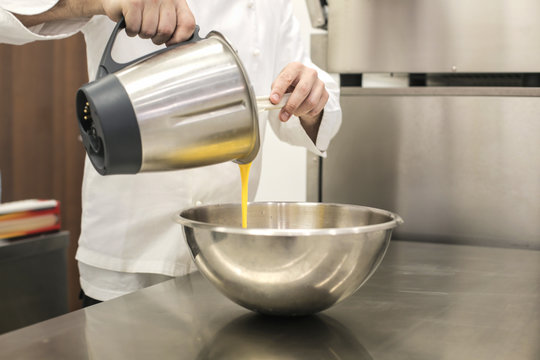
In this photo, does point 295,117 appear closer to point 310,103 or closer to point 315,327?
point 310,103

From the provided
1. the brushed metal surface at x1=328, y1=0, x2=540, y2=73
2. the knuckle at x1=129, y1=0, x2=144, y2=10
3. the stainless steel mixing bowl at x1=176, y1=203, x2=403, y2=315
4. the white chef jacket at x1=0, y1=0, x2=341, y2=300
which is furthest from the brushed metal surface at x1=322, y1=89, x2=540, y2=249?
the knuckle at x1=129, y1=0, x2=144, y2=10

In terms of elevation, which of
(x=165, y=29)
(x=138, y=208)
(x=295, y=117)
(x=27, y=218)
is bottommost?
(x=27, y=218)

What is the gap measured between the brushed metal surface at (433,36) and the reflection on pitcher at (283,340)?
950 millimetres

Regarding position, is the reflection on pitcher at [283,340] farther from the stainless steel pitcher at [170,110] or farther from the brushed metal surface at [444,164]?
the brushed metal surface at [444,164]

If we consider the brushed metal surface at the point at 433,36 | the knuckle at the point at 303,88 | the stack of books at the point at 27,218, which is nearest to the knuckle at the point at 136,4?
the knuckle at the point at 303,88

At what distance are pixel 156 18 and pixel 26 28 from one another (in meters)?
0.23

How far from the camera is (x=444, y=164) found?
1.45 m

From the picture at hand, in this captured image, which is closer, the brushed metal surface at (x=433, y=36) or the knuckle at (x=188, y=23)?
the knuckle at (x=188, y=23)

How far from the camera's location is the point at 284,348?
626mm

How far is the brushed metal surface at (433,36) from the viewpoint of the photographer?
1390 millimetres

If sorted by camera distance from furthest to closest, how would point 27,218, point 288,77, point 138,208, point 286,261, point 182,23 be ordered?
point 27,218, point 138,208, point 288,77, point 182,23, point 286,261

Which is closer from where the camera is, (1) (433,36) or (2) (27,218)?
(1) (433,36)

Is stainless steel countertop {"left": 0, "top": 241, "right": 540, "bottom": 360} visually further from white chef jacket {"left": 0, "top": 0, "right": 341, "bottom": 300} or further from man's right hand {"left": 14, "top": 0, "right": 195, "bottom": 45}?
man's right hand {"left": 14, "top": 0, "right": 195, "bottom": 45}

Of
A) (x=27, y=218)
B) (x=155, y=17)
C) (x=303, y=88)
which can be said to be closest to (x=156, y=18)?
(x=155, y=17)
